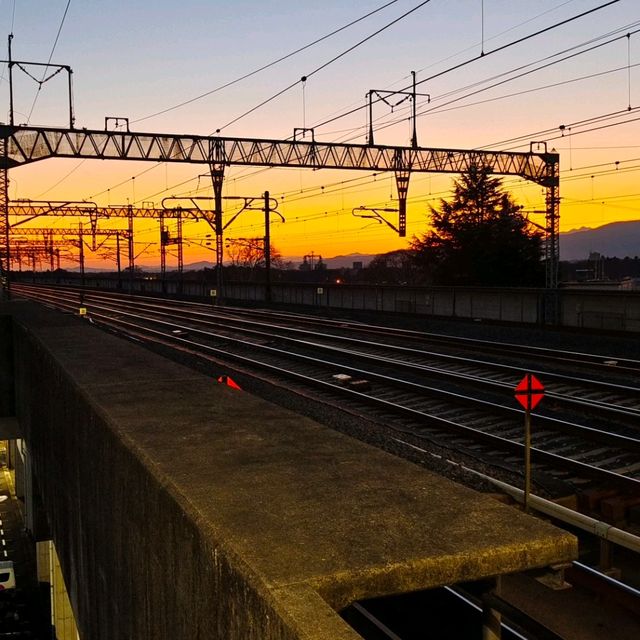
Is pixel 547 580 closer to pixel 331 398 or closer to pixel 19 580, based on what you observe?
pixel 331 398

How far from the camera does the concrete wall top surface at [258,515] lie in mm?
2762

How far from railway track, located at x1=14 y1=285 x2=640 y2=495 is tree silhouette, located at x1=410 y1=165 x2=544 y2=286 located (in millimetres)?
19470

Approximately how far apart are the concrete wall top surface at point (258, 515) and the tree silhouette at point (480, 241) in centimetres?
3896

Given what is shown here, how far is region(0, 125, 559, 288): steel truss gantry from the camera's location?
28188 mm

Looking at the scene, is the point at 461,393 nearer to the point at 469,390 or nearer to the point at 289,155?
the point at 469,390

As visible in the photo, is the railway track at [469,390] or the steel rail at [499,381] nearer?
the railway track at [469,390]

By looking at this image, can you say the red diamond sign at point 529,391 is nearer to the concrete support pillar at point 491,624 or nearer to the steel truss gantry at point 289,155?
the concrete support pillar at point 491,624

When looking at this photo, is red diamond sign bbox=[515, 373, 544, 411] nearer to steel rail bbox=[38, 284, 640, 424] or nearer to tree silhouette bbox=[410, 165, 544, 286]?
steel rail bbox=[38, 284, 640, 424]

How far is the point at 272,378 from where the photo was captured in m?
17.4

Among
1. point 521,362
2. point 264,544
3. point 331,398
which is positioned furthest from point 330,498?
point 521,362

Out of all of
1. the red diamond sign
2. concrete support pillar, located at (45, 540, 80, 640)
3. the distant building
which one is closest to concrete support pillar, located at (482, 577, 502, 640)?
the red diamond sign

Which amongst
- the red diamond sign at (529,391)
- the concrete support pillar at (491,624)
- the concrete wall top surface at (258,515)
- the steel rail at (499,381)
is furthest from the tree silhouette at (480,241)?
the concrete support pillar at (491,624)

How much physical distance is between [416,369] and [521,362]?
12.1 ft

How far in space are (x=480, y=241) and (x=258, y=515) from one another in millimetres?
44503
